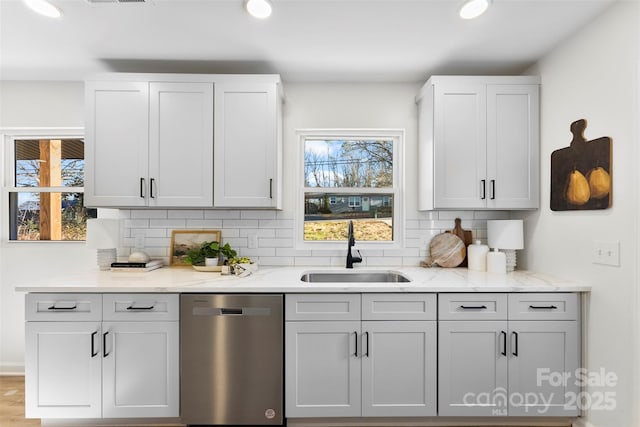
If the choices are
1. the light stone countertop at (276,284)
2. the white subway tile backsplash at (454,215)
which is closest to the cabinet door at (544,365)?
the light stone countertop at (276,284)

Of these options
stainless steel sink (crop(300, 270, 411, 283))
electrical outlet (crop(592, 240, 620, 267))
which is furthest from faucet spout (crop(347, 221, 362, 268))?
electrical outlet (crop(592, 240, 620, 267))

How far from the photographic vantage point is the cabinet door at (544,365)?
6.60 feet

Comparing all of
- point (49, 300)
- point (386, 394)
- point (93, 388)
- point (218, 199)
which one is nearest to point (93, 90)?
point (218, 199)

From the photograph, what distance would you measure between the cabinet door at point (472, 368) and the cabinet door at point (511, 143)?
0.92 m

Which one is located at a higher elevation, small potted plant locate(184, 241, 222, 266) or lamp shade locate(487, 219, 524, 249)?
lamp shade locate(487, 219, 524, 249)

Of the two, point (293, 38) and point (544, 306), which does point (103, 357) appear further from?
point (544, 306)

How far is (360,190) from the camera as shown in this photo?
2850 millimetres

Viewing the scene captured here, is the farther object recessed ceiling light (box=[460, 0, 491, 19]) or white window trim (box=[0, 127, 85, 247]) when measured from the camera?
white window trim (box=[0, 127, 85, 247])

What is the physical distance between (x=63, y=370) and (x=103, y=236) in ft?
3.00

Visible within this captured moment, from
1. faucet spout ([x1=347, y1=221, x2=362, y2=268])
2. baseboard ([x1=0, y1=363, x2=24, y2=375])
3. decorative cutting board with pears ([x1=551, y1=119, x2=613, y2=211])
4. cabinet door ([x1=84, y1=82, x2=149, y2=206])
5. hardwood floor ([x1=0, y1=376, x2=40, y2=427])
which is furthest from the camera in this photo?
baseboard ([x1=0, y1=363, x2=24, y2=375])

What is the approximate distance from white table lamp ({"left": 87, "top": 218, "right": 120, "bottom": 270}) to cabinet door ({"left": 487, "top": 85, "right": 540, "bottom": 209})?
2778mm

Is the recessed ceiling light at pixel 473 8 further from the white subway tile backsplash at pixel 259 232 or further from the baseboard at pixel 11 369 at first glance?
the baseboard at pixel 11 369

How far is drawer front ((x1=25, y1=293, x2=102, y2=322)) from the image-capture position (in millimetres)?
1985

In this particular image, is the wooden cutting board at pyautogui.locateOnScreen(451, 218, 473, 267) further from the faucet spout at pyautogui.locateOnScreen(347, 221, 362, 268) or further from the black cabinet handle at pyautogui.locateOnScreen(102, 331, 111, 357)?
the black cabinet handle at pyautogui.locateOnScreen(102, 331, 111, 357)
